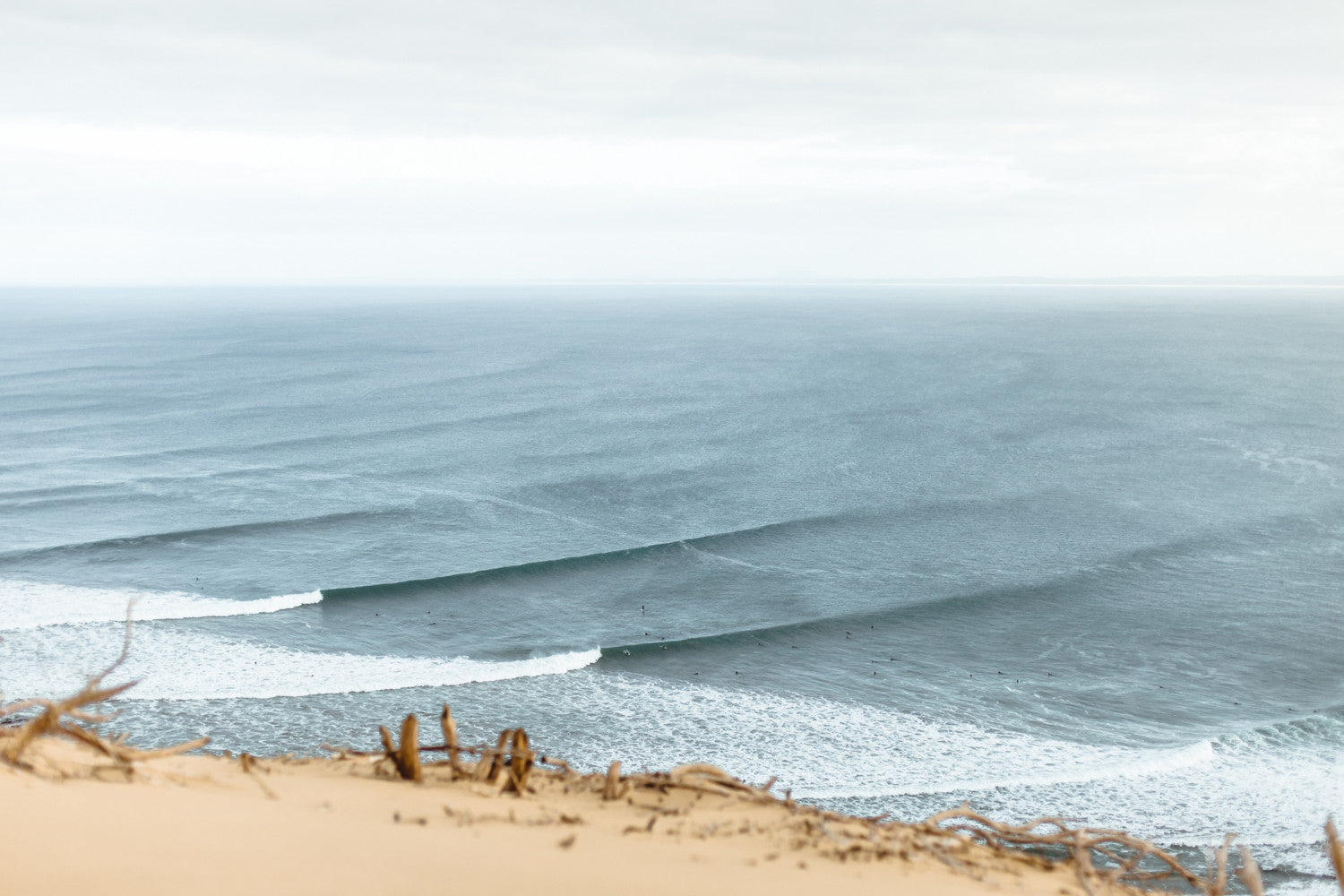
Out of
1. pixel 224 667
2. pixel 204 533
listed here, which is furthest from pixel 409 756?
pixel 204 533

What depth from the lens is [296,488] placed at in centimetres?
4625

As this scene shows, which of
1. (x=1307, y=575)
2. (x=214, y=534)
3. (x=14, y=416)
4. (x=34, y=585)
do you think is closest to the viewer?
(x=34, y=585)

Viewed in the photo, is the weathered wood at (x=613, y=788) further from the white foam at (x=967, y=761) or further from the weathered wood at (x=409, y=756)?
the white foam at (x=967, y=761)

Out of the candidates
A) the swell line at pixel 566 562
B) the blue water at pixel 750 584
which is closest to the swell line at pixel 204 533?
the blue water at pixel 750 584

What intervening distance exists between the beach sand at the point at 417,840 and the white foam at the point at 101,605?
27997mm

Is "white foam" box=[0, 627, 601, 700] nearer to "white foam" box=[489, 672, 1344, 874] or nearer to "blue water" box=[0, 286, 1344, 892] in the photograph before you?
"blue water" box=[0, 286, 1344, 892]

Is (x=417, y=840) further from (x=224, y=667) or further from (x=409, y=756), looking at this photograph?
(x=224, y=667)

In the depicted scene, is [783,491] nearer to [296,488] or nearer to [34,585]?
[296,488]

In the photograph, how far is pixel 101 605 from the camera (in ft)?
102

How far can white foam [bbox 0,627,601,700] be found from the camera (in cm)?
2534

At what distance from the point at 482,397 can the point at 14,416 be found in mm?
29708

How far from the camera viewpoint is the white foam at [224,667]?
998 inches

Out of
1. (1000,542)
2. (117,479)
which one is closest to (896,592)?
(1000,542)

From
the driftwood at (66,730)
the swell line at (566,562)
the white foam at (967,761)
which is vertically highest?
the driftwood at (66,730)
